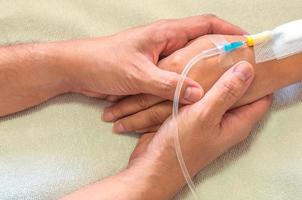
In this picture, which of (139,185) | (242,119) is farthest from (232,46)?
(139,185)

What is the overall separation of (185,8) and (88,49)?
332mm

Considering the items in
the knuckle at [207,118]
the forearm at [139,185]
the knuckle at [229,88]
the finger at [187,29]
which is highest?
the finger at [187,29]

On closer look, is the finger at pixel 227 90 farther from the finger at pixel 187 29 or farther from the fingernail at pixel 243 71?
the finger at pixel 187 29

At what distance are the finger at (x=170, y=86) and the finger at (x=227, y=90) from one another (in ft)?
0.09

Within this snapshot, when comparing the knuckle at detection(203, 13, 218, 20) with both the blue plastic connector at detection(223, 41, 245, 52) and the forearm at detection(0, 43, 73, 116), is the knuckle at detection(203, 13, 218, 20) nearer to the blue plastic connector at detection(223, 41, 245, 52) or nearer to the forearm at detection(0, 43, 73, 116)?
the blue plastic connector at detection(223, 41, 245, 52)

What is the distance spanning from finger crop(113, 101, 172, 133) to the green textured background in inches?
1.2

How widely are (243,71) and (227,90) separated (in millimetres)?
67

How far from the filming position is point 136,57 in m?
1.14

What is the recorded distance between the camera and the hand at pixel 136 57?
110 centimetres

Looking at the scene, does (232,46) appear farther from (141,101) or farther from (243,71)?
(141,101)

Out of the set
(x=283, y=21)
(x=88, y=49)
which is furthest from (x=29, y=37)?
(x=283, y=21)

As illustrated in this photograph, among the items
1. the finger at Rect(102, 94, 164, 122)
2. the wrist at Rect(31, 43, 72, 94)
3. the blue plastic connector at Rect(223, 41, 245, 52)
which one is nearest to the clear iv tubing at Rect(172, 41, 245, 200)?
the blue plastic connector at Rect(223, 41, 245, 52)

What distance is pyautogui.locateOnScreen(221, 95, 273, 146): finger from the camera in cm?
111

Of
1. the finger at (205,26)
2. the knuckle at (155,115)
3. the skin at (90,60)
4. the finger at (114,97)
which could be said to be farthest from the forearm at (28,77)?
the finger at (205,26)
